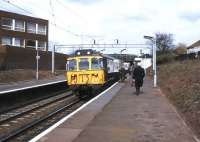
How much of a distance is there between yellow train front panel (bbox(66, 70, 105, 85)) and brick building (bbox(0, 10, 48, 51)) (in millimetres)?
51789

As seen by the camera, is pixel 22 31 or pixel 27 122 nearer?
pixel 27 122

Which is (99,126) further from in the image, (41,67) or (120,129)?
(41,67)

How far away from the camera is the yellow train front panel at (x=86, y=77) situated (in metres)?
30.2

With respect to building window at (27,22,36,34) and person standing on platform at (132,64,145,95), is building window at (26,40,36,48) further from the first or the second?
person standing on platform at (132,64,145,95)

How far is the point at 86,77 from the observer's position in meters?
30.4

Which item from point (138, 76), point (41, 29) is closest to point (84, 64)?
point (138, 76)

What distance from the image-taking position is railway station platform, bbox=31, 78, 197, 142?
12.9m

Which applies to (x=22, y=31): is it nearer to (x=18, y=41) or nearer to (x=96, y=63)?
(x=18, y=41)

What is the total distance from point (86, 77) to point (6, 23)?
56423 mm

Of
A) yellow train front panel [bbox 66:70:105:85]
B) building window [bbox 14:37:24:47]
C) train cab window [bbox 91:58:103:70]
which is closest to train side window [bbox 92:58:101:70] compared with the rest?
train cab window [bbox 91:58:103:70]

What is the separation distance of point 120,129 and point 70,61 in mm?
17298

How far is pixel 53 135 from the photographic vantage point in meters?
13.3

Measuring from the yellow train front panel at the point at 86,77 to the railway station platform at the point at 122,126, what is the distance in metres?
8.89

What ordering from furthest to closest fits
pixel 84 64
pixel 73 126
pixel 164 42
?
1. pixel 164 42
2. pixel 84 64
3. pixel 73 126
